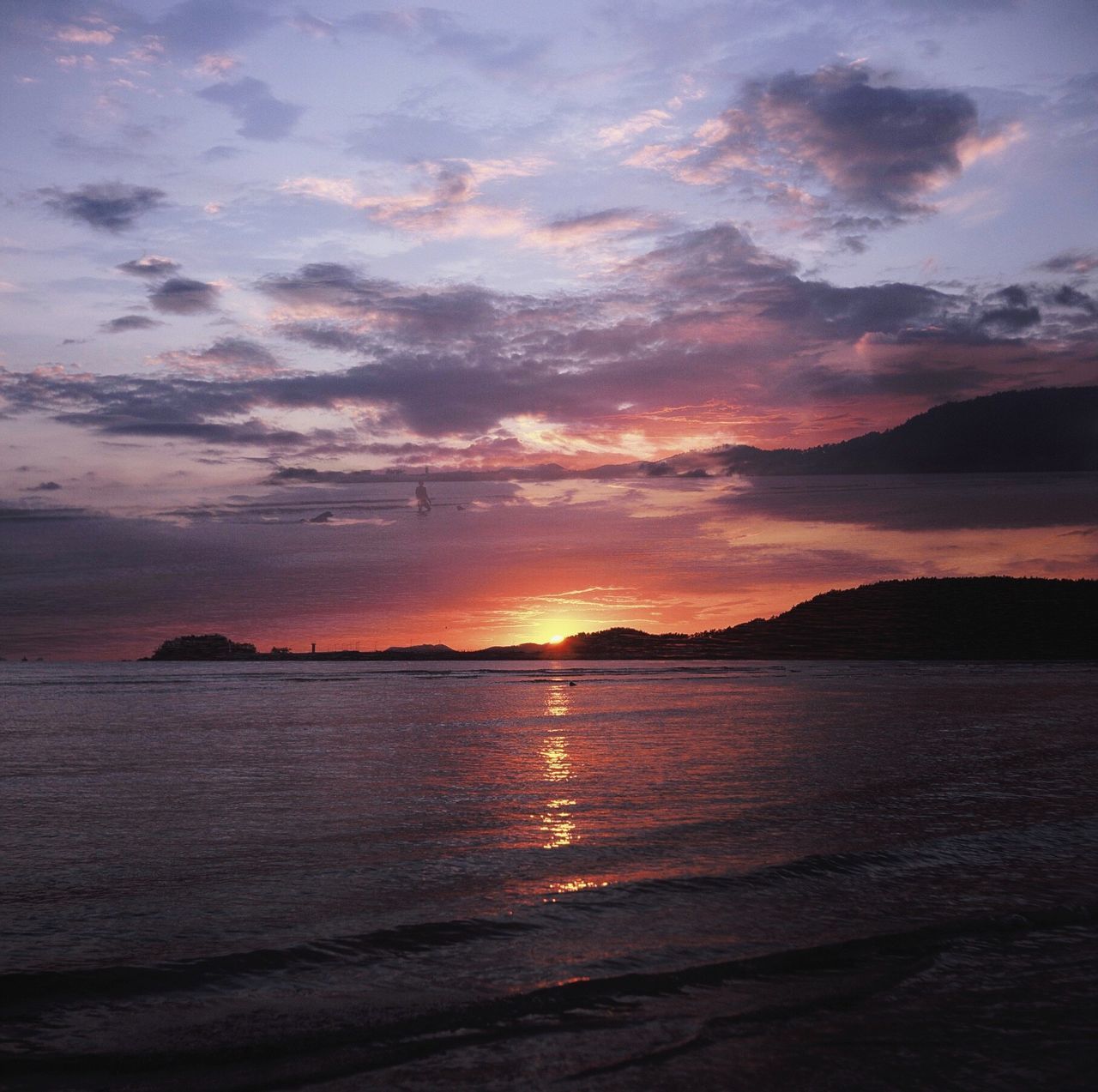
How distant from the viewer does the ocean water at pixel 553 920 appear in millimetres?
3967

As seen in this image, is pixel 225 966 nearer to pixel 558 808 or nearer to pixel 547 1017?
pixel 547 1017

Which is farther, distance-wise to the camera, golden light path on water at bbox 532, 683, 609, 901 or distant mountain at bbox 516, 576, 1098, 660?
distant mountain at bbox 516, 576, 1098, 660

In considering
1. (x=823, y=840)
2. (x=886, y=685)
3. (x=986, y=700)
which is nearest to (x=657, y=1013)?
(x=823, y=840)

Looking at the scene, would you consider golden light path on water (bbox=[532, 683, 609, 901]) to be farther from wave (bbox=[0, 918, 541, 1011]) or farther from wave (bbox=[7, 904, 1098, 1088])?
wave (bbox=[7, 904, 1098, 1088])

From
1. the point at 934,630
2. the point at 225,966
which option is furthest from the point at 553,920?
the point at 934,630

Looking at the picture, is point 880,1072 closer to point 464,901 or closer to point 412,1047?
point 412,1047

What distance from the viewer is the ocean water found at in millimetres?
3967

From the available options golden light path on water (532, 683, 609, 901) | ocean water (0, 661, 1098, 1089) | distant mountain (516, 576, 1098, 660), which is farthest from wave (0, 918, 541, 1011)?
distant mountain (516, 576, 1098, 660)

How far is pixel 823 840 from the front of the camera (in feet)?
25.2

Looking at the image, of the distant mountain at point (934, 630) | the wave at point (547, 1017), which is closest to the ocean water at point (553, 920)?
the wave at point (547, 1017)

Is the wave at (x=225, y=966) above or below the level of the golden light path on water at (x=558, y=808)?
above

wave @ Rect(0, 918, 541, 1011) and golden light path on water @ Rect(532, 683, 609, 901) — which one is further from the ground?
wave @ Rect(0, 918, 541, 1011)

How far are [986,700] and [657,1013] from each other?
20.4 meters

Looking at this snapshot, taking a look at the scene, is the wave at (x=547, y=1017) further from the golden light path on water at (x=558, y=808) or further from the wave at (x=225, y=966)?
the golden light path on water at (x=558, y=808)
